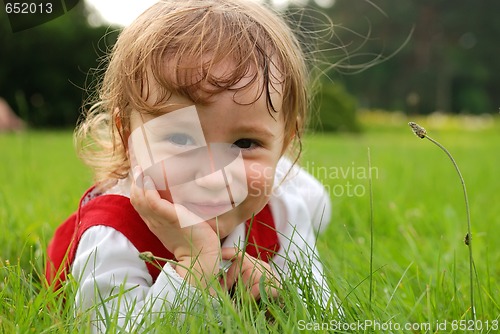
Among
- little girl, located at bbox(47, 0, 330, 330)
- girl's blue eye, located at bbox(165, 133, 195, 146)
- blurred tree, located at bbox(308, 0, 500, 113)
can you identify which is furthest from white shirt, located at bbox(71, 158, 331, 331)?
blurred tree, located at bbox(308, 0, 500, 113)

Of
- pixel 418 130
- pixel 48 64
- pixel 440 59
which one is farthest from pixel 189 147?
pixel 440 59

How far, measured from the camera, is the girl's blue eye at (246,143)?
1.19 metres

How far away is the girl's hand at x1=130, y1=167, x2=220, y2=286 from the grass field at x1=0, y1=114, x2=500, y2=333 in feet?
0.57

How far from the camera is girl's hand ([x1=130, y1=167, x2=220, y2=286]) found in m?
1.15

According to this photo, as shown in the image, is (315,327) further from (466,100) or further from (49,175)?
(466,100)

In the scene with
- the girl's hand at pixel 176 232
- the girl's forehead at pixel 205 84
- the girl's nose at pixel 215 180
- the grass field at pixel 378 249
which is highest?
the girl's forehead at pixel 205 84

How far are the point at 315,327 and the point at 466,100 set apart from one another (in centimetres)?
2654

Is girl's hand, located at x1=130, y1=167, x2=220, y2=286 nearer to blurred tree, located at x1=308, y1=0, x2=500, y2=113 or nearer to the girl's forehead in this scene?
the girl's forehead

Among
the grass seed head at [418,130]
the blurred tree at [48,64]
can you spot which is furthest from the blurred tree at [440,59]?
the grass seed head at [418,130]

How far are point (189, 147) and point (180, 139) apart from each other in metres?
0.03

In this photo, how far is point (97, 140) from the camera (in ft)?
5.15

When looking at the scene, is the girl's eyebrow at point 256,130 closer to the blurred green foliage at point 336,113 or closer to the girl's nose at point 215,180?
the girl's nose at point 215,180

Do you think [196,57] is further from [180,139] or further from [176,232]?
[176,232]

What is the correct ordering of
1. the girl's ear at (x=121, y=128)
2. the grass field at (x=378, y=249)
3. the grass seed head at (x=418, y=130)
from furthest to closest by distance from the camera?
the girl's ear at (x=121, y=128) → the grass field at (x=378, y=249) → the grass seed head at (x=418, y=130)
